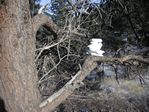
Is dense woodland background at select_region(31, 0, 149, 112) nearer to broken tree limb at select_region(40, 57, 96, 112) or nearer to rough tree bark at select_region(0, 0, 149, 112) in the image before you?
broken tree limb at select_region(40, 57, 96, 112)

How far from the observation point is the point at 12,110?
12.9ft

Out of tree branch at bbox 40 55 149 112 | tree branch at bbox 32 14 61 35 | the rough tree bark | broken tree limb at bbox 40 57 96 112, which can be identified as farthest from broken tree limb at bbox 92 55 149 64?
the rough tree bark

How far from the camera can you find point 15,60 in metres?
3.94

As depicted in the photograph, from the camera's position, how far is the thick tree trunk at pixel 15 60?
3913 millimetres

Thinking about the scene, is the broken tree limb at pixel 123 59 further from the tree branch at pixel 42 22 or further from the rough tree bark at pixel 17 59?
the rough tree bark at pixel 17 59

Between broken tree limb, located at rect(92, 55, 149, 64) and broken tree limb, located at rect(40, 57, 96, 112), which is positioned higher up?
broken tree limb, located at rect(92, 55, 149, 64)

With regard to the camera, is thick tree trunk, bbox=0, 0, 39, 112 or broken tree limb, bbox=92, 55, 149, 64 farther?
broken tree limb, bbox=92, 55, 149, 64

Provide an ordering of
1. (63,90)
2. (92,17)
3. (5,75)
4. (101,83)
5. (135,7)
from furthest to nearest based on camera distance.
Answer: (101,83) → (135,7) → (92,17) → (63,90) → (5,75)

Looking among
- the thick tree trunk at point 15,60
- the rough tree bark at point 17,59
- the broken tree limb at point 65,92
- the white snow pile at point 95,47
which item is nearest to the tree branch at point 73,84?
the broken tree limb at point 65,92

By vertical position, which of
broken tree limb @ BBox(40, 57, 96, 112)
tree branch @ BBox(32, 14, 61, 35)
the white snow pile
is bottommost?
broken tree limb @ BBox(40, 57, 96, 112)

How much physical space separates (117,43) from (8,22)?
4.49 meters

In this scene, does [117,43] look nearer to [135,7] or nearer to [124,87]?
[135,7]

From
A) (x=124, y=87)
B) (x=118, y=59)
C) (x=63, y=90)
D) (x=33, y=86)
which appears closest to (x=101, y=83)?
(x=124, y=87)

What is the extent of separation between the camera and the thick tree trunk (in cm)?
391
